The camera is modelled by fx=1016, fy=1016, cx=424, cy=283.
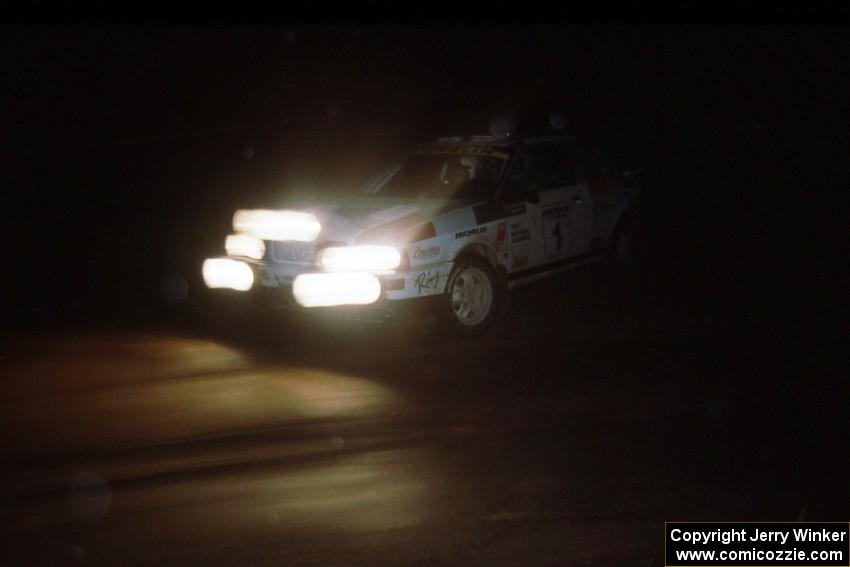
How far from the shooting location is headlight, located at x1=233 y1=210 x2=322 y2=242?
7.88 metres

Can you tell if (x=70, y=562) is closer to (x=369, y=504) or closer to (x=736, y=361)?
(x=369, y=504)

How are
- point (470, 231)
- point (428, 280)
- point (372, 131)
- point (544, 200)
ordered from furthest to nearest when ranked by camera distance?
point (372, 131), point (544, 200), point (470, 231), point (428, 280)

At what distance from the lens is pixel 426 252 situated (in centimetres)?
783

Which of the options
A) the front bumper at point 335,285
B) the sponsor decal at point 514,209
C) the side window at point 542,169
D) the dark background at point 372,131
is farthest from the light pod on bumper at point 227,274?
the side window at point 542,169

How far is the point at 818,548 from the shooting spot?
4.26 m

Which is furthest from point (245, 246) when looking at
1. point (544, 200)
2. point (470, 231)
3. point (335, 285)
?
point (544, 200)

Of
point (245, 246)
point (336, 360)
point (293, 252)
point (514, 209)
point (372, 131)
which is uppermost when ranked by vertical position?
point (372, 131)

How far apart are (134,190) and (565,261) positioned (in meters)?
7.74

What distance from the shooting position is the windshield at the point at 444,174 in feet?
28.5

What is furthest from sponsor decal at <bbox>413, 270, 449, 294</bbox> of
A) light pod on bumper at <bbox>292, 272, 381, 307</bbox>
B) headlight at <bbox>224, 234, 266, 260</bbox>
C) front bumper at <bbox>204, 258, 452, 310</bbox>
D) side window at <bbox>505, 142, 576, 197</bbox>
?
headlight at <bbox>224, 234, 266, 260</bbox>

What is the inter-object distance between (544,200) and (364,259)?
6.88 ft

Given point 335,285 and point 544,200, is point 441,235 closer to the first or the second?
point 335,285

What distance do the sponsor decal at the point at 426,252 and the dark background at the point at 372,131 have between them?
264cm

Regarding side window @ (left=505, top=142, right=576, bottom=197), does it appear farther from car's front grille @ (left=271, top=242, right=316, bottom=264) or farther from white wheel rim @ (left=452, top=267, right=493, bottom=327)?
car's front grille @ (left=271, top=242, right=316, bottom=264)
